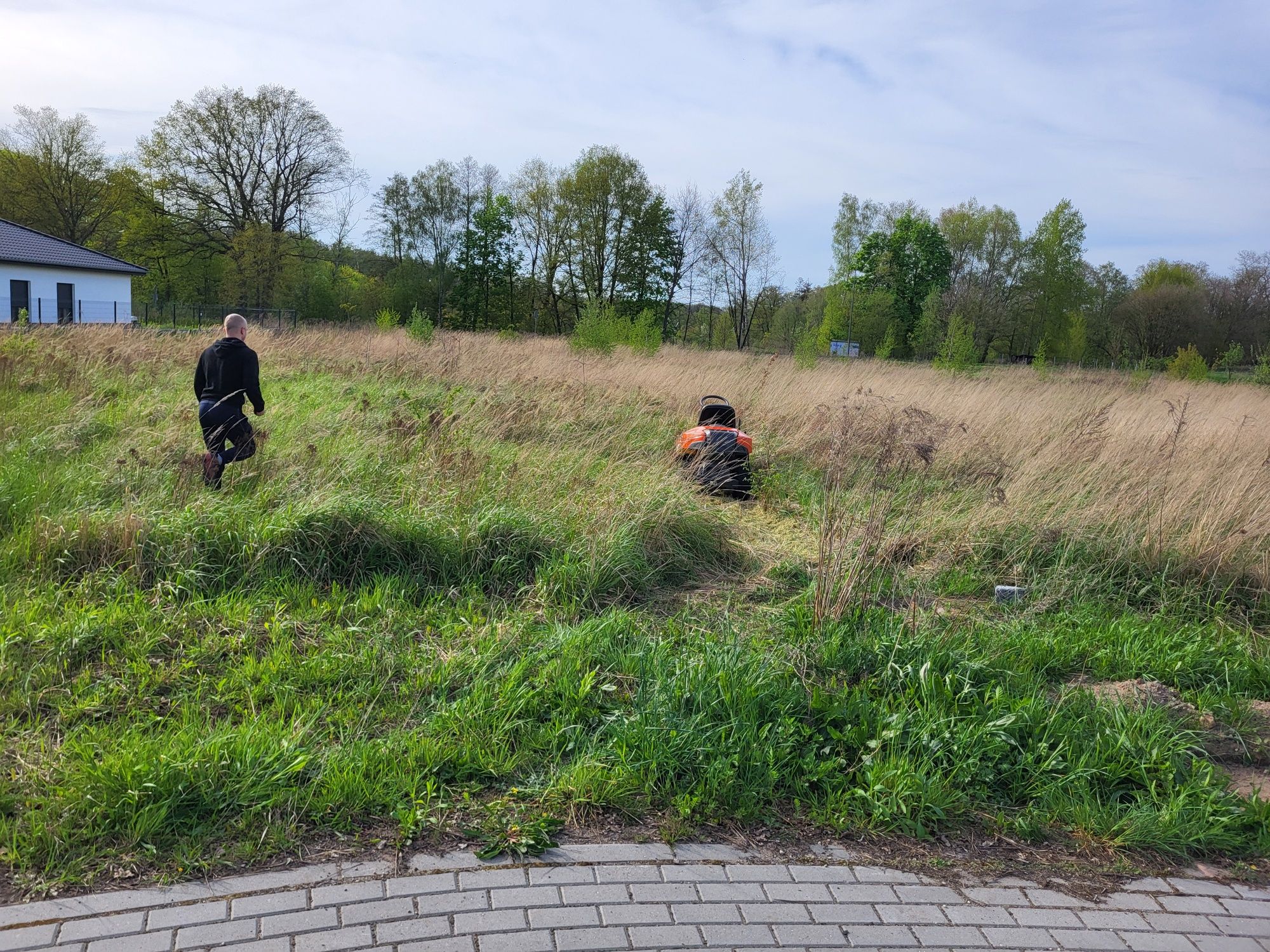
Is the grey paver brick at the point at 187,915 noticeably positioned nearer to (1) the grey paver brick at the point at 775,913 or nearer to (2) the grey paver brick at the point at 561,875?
(2) the grey paver brick at the point at 561,875

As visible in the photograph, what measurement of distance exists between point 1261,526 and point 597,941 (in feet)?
20.9

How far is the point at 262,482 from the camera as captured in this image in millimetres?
6742

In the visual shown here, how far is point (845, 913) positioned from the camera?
2.88 m

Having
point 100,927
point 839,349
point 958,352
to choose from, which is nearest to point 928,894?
point 100,927

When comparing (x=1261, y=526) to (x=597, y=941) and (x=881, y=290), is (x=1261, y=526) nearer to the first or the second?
(x=597, y=941)

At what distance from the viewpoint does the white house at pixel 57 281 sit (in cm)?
3800

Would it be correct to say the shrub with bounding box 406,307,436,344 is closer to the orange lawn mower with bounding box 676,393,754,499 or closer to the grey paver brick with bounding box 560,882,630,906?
the orange lawn mower with bounding box 676,393,754,499

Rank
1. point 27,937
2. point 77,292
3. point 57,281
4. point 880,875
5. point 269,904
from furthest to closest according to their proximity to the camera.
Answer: point 77,292 < point 57,281 < point 880,875 < point 269,904 < point 27,937

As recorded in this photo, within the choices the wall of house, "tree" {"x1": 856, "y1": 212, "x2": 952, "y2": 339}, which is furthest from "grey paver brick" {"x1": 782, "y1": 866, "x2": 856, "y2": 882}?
"tree" {"x1": 856, "y1": 212, "x2": 952, "y2": 339}

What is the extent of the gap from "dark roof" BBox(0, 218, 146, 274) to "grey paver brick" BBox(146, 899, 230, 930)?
1750 inches

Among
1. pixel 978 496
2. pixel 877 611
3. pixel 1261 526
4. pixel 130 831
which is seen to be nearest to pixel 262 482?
pixel 130 831

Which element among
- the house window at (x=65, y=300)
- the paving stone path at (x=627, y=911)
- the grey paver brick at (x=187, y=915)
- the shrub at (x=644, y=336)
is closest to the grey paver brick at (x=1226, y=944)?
the paving stone path at (x=627, y=911)

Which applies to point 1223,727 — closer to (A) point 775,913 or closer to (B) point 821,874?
(B) point 821,874

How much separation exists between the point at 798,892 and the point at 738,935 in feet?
1.21
